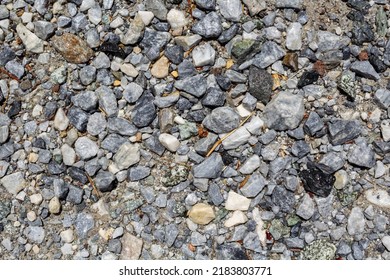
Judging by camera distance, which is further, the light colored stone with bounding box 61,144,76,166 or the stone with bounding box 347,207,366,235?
the light colored stone with bounding box 61,144,76,166

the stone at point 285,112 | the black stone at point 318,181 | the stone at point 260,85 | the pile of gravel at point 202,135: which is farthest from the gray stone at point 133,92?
the black stone at point 318,181

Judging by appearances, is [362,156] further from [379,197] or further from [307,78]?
[307,78]

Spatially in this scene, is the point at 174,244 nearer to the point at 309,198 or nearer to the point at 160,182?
the point at 160,182

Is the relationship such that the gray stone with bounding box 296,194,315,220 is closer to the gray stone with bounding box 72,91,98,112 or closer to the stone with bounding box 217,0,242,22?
the stone with bounding box 217,0,242,22

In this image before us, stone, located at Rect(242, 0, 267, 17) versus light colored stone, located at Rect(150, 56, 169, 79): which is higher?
stone, located at Rect(242, 0, 267, 17)

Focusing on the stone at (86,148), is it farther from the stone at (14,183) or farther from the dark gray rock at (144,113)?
the stone at (14,183)

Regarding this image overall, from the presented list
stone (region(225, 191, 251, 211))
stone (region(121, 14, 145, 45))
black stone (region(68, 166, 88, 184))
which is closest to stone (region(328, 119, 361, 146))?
stone (region(225, 191, 251, 211))
